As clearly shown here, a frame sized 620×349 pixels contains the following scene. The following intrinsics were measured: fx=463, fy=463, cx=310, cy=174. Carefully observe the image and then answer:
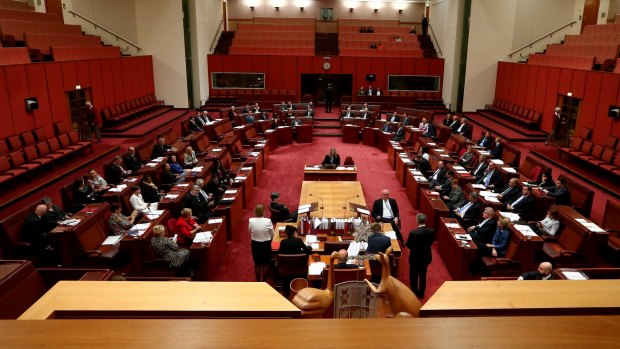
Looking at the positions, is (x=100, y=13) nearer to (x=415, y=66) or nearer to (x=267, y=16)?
(x=267, y=16)

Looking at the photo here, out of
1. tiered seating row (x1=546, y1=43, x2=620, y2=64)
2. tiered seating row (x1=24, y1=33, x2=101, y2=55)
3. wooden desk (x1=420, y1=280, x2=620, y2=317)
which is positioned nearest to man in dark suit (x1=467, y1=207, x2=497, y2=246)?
wooden desk (x1=420, y1=280, x2=620, y2=317)

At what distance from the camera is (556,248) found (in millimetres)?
7836

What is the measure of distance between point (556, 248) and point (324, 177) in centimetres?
578

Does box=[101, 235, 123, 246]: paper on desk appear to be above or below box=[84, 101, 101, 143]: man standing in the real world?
below

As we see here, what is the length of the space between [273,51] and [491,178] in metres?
17.4

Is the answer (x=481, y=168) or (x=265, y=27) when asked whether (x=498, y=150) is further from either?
(x=265, y=27)

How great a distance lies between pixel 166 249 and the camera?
23.4 feet

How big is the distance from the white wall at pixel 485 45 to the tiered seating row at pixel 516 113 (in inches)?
35.8

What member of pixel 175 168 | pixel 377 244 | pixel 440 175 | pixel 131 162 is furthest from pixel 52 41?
pixel 377 244

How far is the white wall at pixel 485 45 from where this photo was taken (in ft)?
72.3

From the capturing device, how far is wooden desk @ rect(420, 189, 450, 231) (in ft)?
29.4

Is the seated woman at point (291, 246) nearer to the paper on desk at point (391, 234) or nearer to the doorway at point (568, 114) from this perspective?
the paper on desk at point (391, 234)

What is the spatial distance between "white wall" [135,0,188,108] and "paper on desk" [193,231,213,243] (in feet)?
56.8

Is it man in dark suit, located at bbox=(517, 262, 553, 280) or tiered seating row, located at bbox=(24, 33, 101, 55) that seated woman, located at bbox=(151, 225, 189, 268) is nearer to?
man in dark suit, located at bbox=(517, 262, 553, 280)
